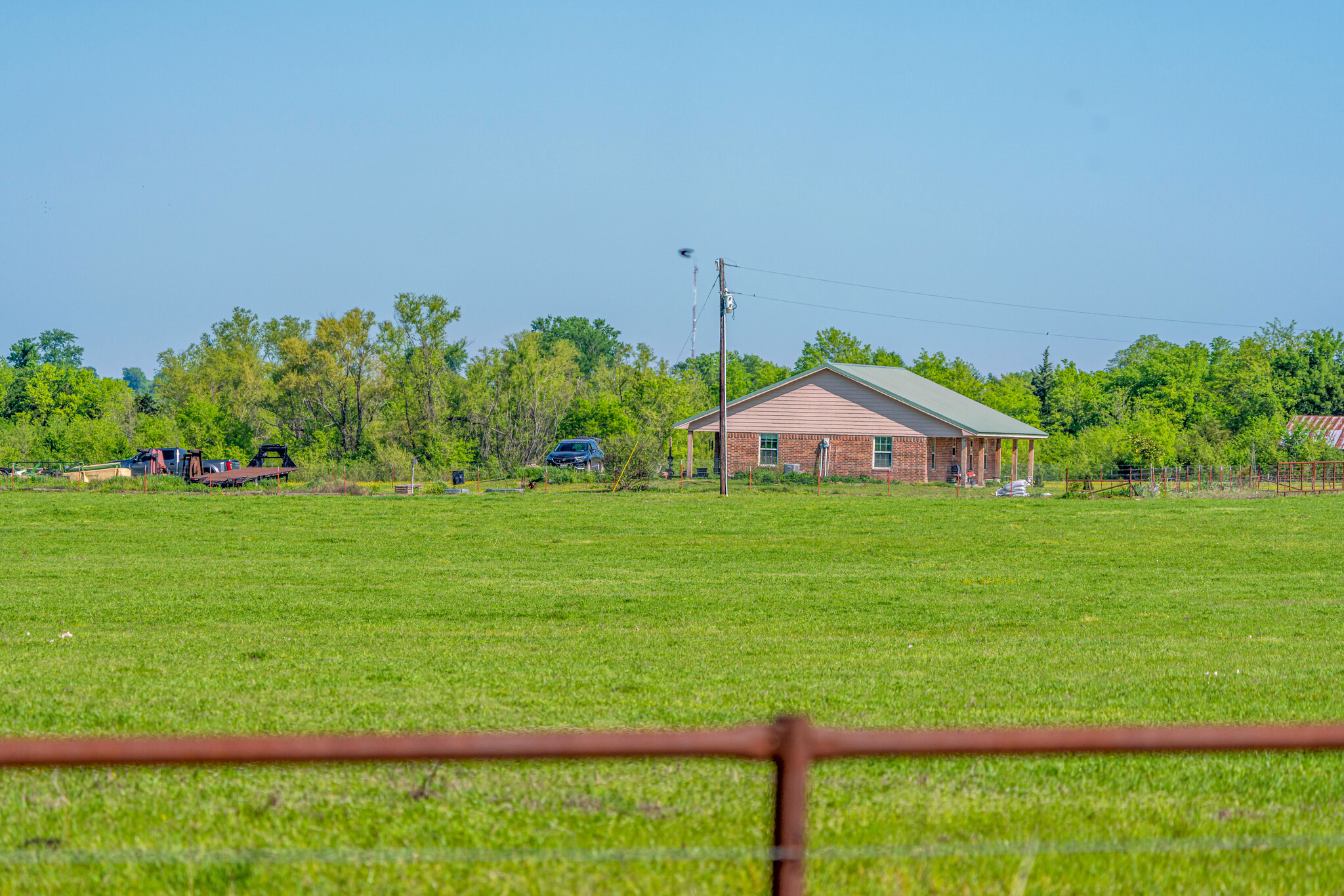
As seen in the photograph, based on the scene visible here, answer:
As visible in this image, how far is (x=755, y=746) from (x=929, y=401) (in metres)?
49.6

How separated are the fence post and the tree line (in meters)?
42.1

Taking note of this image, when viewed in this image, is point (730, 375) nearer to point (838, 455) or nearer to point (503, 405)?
point (503, 405)

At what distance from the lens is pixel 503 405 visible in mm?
64625

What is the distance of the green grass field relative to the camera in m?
4.55

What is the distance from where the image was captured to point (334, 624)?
14.6 meters

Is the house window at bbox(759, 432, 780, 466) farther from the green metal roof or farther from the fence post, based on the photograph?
the fence post

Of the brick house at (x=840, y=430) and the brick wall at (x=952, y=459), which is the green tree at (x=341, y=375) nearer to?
the brick house at (x=840, y=430)

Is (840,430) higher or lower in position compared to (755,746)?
higher

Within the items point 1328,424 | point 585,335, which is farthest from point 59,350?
Answer: point 1328,424

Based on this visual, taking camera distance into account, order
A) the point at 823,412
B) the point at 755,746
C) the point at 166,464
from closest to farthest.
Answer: the point at 755,746
the point at 823,412
the point at 166,464

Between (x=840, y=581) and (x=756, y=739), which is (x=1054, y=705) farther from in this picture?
(x=840, y=581)

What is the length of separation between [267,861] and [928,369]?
246 ft

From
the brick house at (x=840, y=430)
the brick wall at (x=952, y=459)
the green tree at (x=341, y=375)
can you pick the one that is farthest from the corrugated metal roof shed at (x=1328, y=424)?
the green tree at (x=341, y=375)

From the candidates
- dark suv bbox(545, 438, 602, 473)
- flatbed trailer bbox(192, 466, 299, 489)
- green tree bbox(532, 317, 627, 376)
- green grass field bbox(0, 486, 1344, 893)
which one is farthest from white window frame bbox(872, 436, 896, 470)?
green tree bbox(532, 317, 627, 376)
